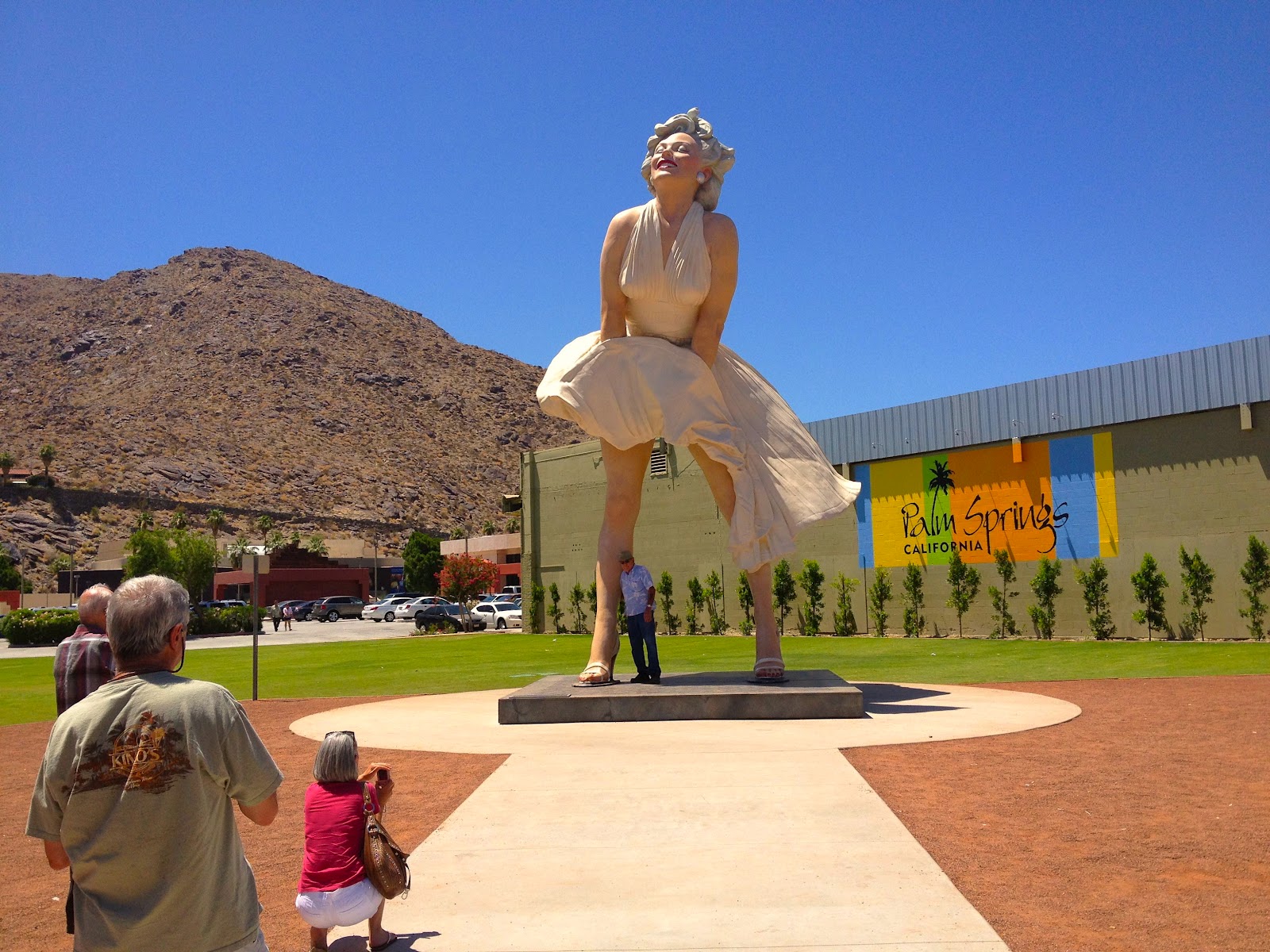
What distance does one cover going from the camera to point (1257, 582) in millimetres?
19844

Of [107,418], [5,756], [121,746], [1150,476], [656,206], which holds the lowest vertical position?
[5,756]

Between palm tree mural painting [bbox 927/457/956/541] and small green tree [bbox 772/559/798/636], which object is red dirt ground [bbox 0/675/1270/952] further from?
small green tree [bbox 772/559/798/636]

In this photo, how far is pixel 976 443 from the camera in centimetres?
2481

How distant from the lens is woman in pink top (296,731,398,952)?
160 inches

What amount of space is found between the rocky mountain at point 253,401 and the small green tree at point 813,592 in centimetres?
7534

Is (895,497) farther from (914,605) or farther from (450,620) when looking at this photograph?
(450,620)

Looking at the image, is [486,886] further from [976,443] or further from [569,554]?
[569,554]

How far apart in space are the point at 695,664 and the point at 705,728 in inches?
384

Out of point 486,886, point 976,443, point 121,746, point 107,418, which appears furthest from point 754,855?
point 107,418

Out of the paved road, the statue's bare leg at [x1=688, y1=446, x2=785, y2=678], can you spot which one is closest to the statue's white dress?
the statue's bare leg at [x1=688, y1=446, x2=785, y2=678]

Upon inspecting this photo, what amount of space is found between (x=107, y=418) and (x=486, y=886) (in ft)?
380

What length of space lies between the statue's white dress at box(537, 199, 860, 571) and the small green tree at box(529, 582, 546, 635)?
26081 mm

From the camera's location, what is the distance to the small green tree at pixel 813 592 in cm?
2844

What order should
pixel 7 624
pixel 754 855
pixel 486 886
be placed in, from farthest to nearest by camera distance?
pixel 7 624 < pixel 754 855 < pixel 486 886
